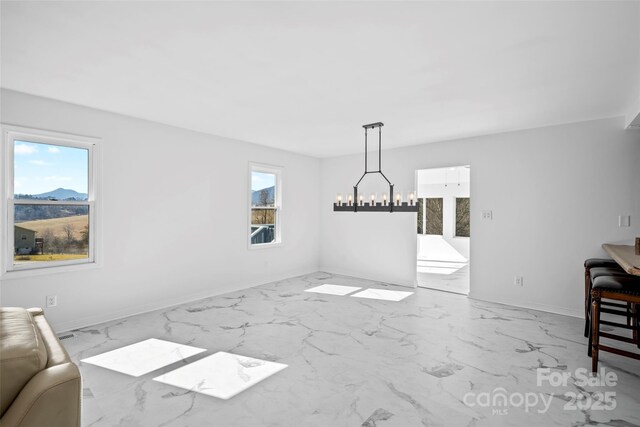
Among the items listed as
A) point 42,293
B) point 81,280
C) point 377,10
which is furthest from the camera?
point 81,280

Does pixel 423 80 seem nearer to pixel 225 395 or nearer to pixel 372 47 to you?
pixel 372 47

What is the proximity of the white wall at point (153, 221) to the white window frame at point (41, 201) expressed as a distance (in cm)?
8

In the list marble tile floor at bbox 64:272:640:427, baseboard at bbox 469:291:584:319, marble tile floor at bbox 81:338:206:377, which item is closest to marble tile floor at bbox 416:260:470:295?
baseboard at bbox 469:291:584:319

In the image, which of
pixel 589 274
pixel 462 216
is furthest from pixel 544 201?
pixel 462 216

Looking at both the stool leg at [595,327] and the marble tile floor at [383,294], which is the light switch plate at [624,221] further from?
the marble tile floor at [383,294]

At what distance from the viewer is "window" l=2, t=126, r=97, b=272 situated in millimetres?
3283

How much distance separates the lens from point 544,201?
448 centimetres

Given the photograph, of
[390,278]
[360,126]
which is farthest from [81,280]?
[390,278]

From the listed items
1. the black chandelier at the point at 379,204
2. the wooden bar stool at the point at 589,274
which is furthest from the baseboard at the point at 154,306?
the wooden bar stool at the point at 589,274

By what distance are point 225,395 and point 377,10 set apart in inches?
111

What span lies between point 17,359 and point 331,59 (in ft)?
8.35

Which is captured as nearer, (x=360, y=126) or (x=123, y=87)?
(x=123, y=87)

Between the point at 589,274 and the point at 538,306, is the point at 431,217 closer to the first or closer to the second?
the point at 538,306

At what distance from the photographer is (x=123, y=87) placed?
3139 millimetres
